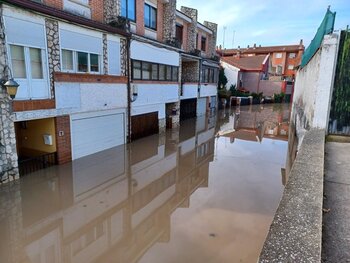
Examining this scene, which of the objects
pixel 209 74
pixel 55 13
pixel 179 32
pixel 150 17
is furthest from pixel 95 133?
pixel 209 74

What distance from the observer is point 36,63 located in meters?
8.08

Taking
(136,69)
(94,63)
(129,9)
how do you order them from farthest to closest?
(136,69), (129,9), (94,63)

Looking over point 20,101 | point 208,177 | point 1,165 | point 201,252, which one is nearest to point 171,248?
point 201,252

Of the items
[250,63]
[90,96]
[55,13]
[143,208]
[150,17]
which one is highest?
[250,63]

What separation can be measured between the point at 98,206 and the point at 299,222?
5340 mm

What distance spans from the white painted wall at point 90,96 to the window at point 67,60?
59 centimetres

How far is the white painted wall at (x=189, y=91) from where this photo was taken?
18855mm

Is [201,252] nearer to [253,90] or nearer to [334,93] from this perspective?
[334,93]

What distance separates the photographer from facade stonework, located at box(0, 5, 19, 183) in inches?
274

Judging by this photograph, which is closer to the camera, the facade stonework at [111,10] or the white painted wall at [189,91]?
the facade stonework at [111,10]

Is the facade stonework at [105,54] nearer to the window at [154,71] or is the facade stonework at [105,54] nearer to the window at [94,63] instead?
the window at [94,63]

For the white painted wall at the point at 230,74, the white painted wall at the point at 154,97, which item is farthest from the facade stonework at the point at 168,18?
the white painted wall at the point at 230,74

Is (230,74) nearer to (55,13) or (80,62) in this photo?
(80,62)

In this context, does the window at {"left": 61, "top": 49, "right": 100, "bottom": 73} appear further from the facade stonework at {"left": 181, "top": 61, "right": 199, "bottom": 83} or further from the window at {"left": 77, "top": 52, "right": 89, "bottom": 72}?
the facade stonework at {"left": 181, "top": 61, "right": 199, "bottom": 83}
